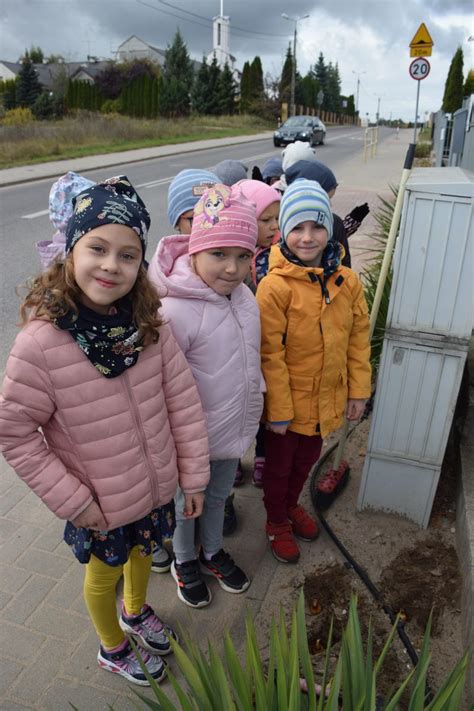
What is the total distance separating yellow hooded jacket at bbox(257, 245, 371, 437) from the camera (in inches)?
86.5

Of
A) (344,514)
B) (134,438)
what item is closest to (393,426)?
(344,514)

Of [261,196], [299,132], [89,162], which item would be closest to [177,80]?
[299,132]

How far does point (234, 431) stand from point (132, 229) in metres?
0.90

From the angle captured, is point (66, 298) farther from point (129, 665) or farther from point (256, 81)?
point (256, 81)

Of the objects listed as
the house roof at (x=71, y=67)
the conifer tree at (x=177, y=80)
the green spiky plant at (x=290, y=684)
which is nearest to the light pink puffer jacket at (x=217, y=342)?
the green spiky plant at (x=290, y=684)

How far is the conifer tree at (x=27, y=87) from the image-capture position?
142 ft

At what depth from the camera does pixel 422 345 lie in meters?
2.38

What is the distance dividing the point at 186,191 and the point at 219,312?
76 centimetres

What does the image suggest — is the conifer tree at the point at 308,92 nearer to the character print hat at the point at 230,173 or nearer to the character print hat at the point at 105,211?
the character print hat at the point at 230,173

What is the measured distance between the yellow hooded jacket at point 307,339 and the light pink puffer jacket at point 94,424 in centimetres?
49

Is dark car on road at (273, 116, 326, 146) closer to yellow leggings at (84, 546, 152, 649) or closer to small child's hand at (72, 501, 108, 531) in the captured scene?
yellow leggings at (84, 546, 152, 649)

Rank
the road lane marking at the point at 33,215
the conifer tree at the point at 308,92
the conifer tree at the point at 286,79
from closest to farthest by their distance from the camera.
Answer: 1. the road lane marking at the point at 33,215
2. the conifer tree at the point at 286,79
3. the conifer tree at the point at 308,92

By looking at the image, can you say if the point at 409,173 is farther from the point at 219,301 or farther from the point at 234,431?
the point at 234,431

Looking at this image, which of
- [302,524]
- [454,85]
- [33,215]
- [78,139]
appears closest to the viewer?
[302,524]
